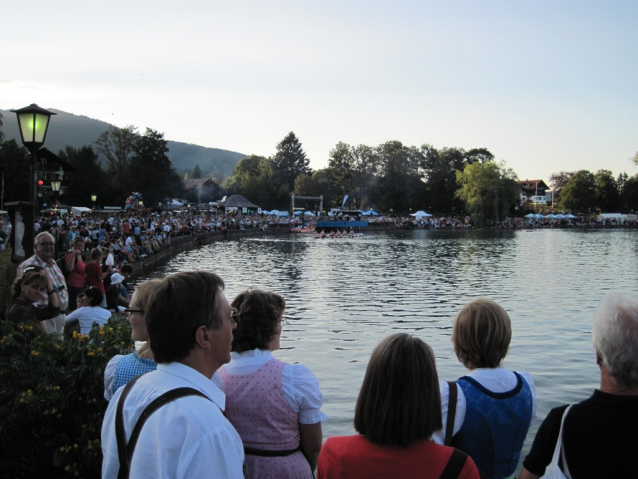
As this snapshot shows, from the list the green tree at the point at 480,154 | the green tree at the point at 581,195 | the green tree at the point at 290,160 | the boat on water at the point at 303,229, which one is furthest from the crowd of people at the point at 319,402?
the green tree at the point at 581,195

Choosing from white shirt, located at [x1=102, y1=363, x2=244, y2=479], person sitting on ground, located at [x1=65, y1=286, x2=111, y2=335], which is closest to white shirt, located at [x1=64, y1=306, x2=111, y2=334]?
person sitting on ground, located at [x1=65, y1=286, x2=111, y2=335]

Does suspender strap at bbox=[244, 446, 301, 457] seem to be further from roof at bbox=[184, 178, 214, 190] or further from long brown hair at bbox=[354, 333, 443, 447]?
roof at bbox=[184, 178, 214, 190]

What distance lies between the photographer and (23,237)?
9.48 m

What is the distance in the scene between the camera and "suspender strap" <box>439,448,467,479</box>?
2.11 m

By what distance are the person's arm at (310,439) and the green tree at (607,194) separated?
5714 inches

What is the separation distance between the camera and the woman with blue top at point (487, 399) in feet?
9.62

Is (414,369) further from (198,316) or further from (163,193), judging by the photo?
(163,193)

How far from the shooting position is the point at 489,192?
92000mm

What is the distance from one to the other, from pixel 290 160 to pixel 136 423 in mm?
143060

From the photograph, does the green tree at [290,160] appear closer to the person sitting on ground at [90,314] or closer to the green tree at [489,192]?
the green tree at [489,192]

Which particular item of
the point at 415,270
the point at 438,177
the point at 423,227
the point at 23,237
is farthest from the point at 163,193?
the point at 23,237

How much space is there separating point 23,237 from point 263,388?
766 cm

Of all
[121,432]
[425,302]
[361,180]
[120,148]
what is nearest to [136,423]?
[121,432]

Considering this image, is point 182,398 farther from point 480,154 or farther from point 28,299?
point 480,154
